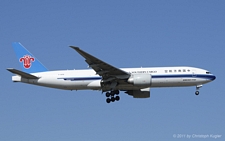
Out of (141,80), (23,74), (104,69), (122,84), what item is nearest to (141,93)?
(122,84)

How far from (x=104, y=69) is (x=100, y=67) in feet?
2.05

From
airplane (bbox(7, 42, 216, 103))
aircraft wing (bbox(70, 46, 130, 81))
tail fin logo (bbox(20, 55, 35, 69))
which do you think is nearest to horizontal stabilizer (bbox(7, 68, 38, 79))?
airplane (bbox(7, 42, 216, 103))

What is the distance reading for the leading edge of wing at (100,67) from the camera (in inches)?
1657

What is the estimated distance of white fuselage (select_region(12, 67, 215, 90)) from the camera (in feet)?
152

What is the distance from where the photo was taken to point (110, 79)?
45688mm

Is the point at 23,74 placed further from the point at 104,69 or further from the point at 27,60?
the point at 104,69

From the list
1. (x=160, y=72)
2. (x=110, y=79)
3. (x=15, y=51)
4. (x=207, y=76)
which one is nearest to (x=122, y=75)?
(x=110, y=79)

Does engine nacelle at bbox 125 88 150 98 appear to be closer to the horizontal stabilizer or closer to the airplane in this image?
the airplane

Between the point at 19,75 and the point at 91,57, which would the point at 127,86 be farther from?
the point at 19,75

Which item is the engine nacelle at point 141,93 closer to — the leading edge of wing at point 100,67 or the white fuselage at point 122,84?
the white fuselage at point 122,84

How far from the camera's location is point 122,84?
46.4m

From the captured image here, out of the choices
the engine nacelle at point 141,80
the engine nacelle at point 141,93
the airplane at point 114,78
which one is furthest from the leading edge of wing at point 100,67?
the engine nacelle at point 141,93

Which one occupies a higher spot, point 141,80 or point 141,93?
point 141,80

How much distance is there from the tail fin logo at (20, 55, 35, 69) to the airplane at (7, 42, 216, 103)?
0.50 m
